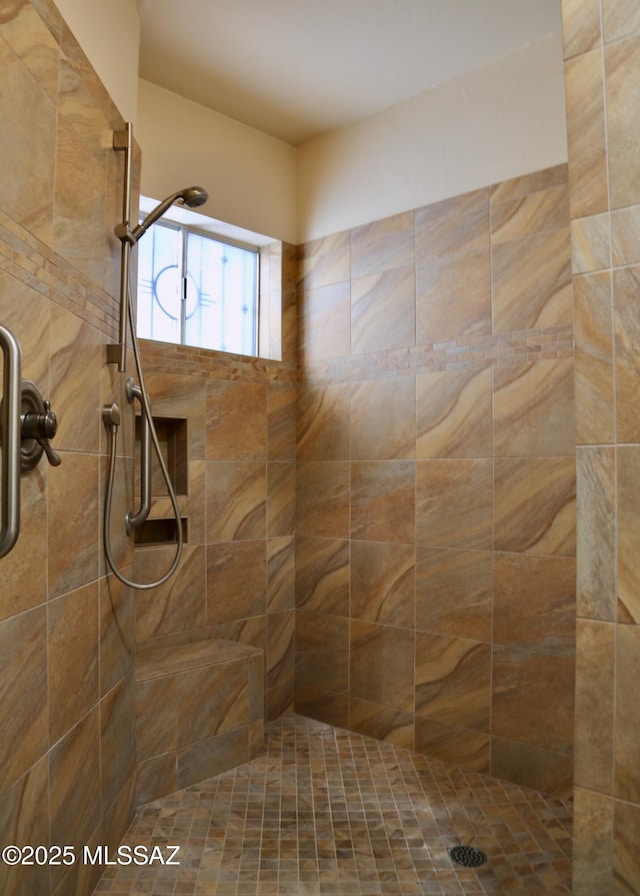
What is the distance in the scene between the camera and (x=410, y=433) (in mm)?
2752

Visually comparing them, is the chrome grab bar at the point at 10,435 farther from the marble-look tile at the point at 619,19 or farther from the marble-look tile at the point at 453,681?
the marble-look tile at the point at 453,681

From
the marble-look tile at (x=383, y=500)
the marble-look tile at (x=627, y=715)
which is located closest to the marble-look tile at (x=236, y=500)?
the marble-look tile at (x=383, y=500)

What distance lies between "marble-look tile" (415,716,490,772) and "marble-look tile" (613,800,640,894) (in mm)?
1305

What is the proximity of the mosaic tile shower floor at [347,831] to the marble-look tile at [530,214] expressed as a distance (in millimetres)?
2072

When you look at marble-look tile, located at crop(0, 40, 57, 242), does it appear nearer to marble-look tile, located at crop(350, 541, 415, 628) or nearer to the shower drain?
marble-look tile, located at crop(350, 541, 415, 628)

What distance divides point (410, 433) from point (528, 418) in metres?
0.54

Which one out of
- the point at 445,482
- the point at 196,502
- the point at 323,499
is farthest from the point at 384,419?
the point at 196,502

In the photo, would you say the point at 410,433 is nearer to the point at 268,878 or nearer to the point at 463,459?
the point at 463,459

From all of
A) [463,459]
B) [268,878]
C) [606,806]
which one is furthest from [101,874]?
[463,459]

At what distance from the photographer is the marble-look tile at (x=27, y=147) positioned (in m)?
1.31

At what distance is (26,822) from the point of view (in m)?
1.37

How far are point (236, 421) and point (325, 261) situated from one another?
91 centimetres

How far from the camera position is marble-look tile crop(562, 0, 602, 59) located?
1271 mm

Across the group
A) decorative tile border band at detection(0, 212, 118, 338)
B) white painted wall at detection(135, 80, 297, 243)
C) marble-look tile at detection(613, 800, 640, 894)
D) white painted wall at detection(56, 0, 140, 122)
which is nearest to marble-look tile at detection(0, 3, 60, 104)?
white painted wall at detection(56, 0, 140, 122)
